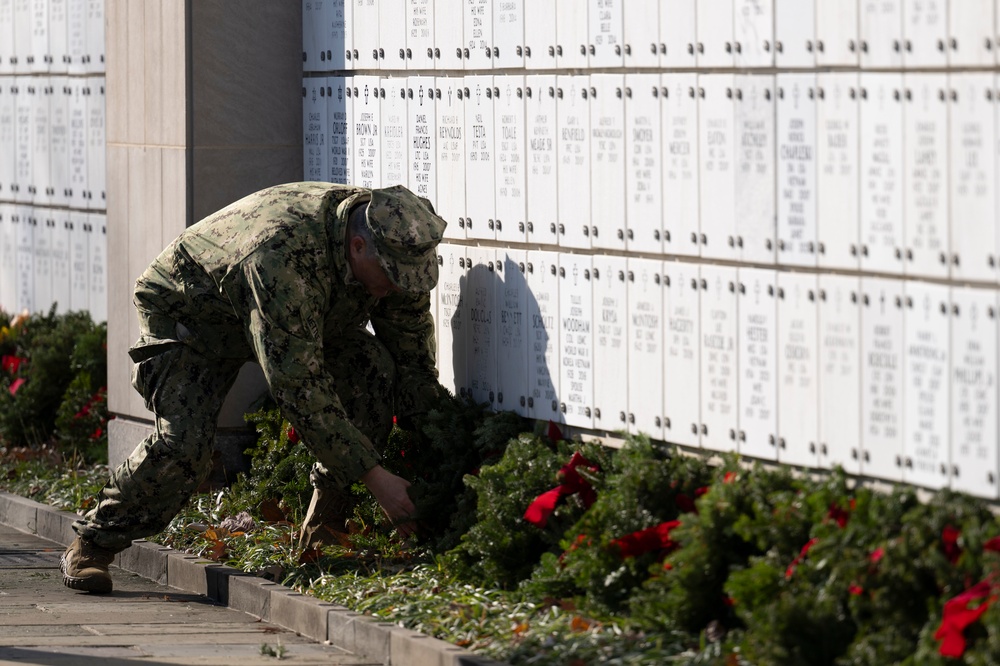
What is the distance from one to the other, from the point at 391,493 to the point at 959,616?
2953 millimetres

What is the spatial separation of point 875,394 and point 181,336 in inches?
133

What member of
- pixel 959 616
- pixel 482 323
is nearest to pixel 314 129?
pixel 482 323

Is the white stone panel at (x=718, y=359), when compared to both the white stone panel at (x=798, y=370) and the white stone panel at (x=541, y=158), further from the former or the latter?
the white stone panel at (x=541, y=158)

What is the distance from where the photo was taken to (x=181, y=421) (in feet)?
26.3

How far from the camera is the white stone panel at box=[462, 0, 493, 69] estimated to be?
8.01m

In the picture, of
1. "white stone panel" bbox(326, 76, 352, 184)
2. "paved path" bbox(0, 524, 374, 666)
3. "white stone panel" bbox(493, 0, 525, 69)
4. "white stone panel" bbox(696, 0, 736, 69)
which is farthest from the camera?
"white stone panel" bbox(326, 76, 352, 184)

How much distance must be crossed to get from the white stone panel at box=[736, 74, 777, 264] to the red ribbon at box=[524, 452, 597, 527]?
1.10 metres

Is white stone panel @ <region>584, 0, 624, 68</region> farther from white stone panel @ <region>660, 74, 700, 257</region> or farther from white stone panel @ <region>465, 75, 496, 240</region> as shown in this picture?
white stone panel @ <region>465, 75, 496, 240</region>

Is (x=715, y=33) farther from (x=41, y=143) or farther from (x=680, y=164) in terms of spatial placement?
(x=41, y=143)

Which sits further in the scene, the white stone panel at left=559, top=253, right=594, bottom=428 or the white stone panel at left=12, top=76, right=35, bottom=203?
the white stone panel at left=12, top=76, right=35, bottom=203

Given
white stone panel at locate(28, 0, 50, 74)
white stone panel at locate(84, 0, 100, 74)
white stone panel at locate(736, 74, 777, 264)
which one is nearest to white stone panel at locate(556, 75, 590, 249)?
white stone panel at locate(736, 74, 777, 264)

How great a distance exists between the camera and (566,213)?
7.56 meters

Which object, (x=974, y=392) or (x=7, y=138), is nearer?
(x=974, y=392)

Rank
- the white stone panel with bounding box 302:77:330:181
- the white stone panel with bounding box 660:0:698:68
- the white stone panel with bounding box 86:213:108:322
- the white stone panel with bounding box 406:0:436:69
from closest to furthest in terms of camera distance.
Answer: the white stone panel with bounding box 660:0:698:68 → the white stone panel with bounding box 406:0:436:69 → the white stone panel with bounding box 302:77:330:181 → the white stone panel with bounding box 86:213:108:322
